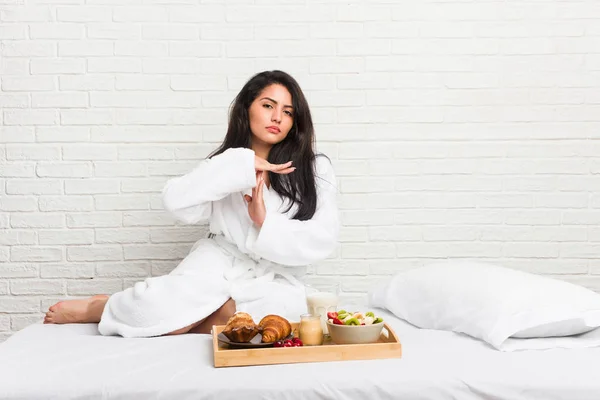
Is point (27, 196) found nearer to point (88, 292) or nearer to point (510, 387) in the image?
point (88, 292)

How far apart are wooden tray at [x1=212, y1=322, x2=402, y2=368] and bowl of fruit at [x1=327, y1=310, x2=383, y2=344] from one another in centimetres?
6

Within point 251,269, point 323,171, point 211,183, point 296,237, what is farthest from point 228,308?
point 323,171

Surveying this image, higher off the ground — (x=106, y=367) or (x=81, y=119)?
(x=81, y=119)

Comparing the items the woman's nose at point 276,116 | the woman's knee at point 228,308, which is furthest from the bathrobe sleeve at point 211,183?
the woman's knee at point 228,308

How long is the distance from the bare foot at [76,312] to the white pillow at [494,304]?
1.08m

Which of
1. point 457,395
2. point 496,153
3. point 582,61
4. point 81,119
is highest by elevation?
point 582,61

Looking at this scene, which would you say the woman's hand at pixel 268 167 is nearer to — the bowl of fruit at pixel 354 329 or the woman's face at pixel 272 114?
the woman's face at pixel 272 114

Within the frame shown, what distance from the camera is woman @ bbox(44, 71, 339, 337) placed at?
247cm

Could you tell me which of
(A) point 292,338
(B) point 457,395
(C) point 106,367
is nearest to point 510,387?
(B) point 457,395

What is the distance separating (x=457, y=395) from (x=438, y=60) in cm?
201

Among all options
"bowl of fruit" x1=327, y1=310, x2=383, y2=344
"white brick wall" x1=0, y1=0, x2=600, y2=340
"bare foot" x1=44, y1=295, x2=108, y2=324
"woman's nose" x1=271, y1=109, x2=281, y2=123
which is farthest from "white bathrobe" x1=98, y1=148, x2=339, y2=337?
"white brick wall" x1=0, y1=0, x2=600, y2=340

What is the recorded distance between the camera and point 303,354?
6.46 feet

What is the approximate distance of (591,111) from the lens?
3.46 metres

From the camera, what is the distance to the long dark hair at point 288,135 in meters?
2.90
